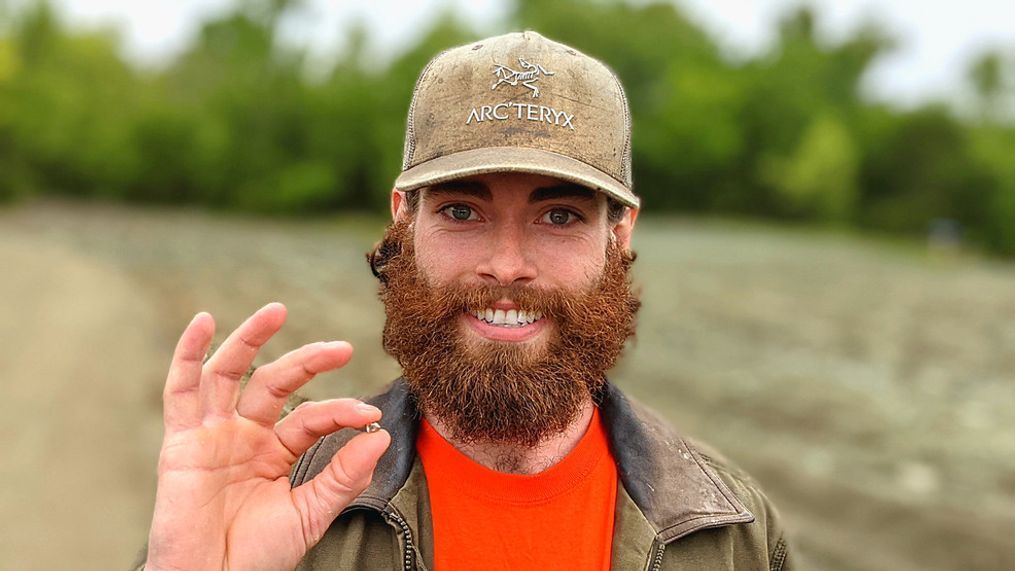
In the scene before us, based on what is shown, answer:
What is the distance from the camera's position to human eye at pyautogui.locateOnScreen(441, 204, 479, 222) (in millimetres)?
2449

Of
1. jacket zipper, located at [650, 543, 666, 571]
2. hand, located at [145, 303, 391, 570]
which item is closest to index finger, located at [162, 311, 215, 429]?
hand, located at [145, 303, 391, 570]

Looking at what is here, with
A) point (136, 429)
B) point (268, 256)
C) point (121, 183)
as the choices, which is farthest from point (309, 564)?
point (121, 183)

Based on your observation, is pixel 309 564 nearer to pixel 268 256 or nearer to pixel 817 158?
pixel 268 256

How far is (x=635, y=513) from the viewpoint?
7.88ft

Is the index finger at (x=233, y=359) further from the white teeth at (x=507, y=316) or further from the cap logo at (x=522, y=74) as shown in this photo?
the cap logo at (x=522, y=74)

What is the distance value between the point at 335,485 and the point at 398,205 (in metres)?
0.96

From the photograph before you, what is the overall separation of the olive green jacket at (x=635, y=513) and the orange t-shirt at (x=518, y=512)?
0.04 m

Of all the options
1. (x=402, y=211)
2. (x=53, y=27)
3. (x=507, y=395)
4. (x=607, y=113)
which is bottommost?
(x=507, y=395)

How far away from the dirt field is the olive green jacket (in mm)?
4834

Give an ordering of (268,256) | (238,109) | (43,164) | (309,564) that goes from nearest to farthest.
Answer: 1. (309,564)
2. (268,256)
3. (43,164)
4. (238,109)

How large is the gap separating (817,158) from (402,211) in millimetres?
48534

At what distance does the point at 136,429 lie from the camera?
938cm

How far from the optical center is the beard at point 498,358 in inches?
94.3

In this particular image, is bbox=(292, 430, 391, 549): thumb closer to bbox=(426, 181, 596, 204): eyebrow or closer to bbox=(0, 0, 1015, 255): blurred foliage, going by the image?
bbox=(426, 181, 596, 204): eyebrow
